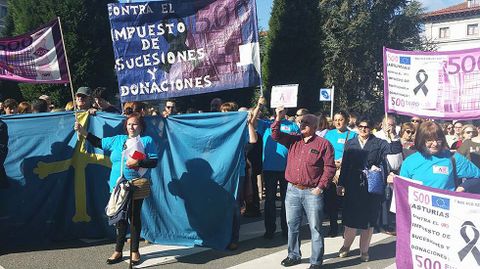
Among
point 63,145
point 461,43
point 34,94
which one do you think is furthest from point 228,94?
point 461,43

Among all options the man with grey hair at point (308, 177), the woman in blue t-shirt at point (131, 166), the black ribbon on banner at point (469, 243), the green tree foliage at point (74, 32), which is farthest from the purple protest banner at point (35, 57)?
the green tree foliage at point (74, 32)

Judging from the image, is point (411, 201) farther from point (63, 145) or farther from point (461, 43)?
point (461, 43)

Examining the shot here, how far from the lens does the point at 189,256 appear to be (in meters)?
5.98

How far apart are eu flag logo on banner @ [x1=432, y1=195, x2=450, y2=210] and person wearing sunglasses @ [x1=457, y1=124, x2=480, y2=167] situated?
10.9 feet

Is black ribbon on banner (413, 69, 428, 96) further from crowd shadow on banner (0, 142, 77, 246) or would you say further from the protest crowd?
crowd shadow on banner (0, 142, 77, 246)

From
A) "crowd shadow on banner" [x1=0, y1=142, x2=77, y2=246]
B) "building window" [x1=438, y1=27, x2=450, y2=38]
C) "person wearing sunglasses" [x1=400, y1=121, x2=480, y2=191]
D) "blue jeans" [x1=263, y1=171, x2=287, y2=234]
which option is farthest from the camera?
"building window" [x1=438, y1=27, x2=450, y2=38]

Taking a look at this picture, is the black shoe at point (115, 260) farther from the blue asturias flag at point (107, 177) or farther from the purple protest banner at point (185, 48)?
the purple protest banner at point (185, 48)

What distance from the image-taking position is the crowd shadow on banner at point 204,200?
624 centimetres

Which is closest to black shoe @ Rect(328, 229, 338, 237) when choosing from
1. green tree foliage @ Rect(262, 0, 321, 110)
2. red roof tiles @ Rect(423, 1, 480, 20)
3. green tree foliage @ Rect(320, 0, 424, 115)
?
green tree foliage @ Rect(262, 0, 321, 110)

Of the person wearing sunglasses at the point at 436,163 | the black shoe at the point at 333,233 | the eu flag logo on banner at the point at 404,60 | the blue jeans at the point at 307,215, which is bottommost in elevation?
the black shoe at the point at 333,233

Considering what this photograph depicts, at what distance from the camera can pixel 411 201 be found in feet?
14.6

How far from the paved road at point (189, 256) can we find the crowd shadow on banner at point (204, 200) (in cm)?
24

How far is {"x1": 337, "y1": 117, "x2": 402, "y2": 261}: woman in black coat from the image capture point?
585 centimetres

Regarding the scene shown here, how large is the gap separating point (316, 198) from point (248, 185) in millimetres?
3232
